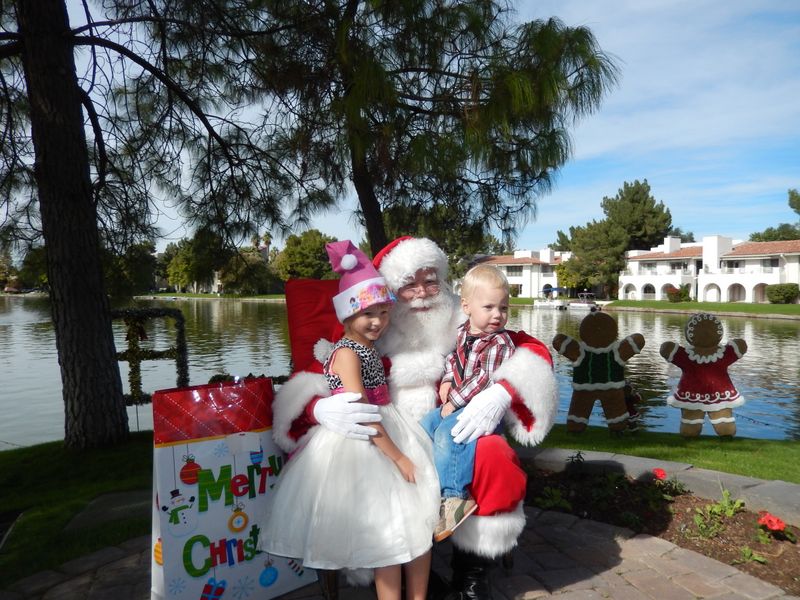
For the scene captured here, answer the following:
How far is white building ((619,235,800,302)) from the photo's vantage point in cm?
3547

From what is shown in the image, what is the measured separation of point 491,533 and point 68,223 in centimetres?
407

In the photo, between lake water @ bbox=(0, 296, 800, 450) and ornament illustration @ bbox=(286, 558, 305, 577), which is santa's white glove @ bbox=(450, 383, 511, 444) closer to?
ornament illustration @ bbox=(286, 558, 305, 577)

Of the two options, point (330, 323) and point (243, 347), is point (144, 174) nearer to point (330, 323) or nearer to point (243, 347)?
point (330, 323)

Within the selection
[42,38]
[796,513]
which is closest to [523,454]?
[796,513]

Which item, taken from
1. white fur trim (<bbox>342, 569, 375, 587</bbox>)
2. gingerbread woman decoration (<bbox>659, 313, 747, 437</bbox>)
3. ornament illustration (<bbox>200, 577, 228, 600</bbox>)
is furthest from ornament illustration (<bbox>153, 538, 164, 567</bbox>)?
gingerbread woman decoration (<bbox>659, 313, 747, 437</bbox>)

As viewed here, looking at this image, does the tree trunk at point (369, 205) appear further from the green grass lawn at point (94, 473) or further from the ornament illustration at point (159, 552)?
the ornament illustration at point (159, 552)

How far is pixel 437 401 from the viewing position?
2.49 metres

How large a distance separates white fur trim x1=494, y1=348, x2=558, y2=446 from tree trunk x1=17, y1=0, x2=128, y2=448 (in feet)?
12.1

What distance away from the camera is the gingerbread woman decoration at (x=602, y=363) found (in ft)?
16.4

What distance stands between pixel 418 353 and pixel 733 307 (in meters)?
33.8

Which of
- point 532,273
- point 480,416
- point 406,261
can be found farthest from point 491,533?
point 532,273

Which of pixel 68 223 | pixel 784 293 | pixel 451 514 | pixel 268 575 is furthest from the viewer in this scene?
pixel 784 293

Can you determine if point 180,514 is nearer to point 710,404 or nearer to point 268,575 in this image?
point 268,575

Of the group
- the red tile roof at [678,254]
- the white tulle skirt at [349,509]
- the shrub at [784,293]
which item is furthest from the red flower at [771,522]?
the red tile roof at [678,254]
